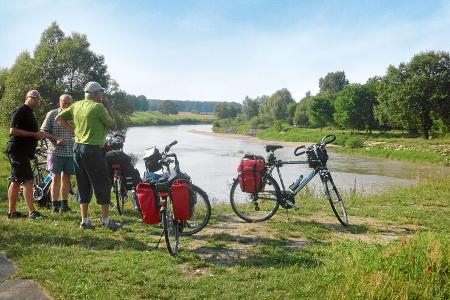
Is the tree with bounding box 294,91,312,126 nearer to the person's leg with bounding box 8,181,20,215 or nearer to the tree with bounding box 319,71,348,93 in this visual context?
the tree with bounding box 319,71,348,93

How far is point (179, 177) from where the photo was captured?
19.0ft

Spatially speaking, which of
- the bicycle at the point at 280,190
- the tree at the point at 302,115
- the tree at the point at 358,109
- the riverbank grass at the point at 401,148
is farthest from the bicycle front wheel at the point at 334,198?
the tree at the point at 302,115

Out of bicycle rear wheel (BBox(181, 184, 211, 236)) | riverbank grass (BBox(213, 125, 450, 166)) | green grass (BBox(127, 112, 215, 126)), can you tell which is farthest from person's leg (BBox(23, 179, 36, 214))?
green grass (BBox(127, 112, 215, 126))

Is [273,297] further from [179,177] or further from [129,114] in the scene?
[129,114]

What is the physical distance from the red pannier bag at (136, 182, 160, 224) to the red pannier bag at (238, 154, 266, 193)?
2330 mm

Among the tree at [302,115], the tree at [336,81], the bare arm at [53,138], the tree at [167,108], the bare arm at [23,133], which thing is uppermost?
the tree at [336,81]

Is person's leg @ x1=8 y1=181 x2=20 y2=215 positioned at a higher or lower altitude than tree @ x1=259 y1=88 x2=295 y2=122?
lower

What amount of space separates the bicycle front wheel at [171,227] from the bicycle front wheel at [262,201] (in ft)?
7.23

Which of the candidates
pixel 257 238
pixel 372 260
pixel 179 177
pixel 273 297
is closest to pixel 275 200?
pixel 257 238

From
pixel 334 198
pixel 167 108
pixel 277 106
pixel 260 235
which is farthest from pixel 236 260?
pixel 167 108

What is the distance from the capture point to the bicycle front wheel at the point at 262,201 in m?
7.75

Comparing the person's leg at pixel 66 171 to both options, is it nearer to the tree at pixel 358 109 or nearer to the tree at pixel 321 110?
the tree at pixel 358 109

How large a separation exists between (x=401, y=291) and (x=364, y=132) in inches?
2341

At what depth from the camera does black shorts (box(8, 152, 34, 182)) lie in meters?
7.06
